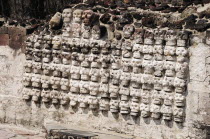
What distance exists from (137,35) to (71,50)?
126cm

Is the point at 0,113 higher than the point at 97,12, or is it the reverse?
the point at 97,12

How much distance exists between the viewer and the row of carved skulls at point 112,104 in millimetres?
7758

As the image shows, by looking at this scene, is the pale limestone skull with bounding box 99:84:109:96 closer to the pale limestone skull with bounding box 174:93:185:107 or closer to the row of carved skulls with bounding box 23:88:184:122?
the row of carved skulls with bounding box 23:88:184:122

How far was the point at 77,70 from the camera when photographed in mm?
8492

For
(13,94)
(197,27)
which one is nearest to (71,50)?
(13,94)

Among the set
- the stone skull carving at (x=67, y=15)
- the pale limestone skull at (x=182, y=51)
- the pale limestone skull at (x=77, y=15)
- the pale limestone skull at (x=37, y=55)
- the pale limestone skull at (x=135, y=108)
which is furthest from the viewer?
the pale limestone skull at (x=37, y=55)

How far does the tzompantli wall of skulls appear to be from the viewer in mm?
7715

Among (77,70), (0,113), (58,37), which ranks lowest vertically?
(0,113)

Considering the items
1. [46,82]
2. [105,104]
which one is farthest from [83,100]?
[46,82]

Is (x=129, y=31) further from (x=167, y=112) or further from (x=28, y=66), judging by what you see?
(x=28, y=66)

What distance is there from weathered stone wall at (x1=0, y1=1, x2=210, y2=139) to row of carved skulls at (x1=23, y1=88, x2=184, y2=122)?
16 millimetres

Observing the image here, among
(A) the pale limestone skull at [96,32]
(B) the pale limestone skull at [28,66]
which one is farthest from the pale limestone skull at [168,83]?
(B) the pale limestone skull at [28,66]

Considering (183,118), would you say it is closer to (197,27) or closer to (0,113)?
(197,27)

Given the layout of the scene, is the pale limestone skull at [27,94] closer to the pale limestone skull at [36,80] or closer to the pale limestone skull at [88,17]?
the pale limestone skull at [36,80]
